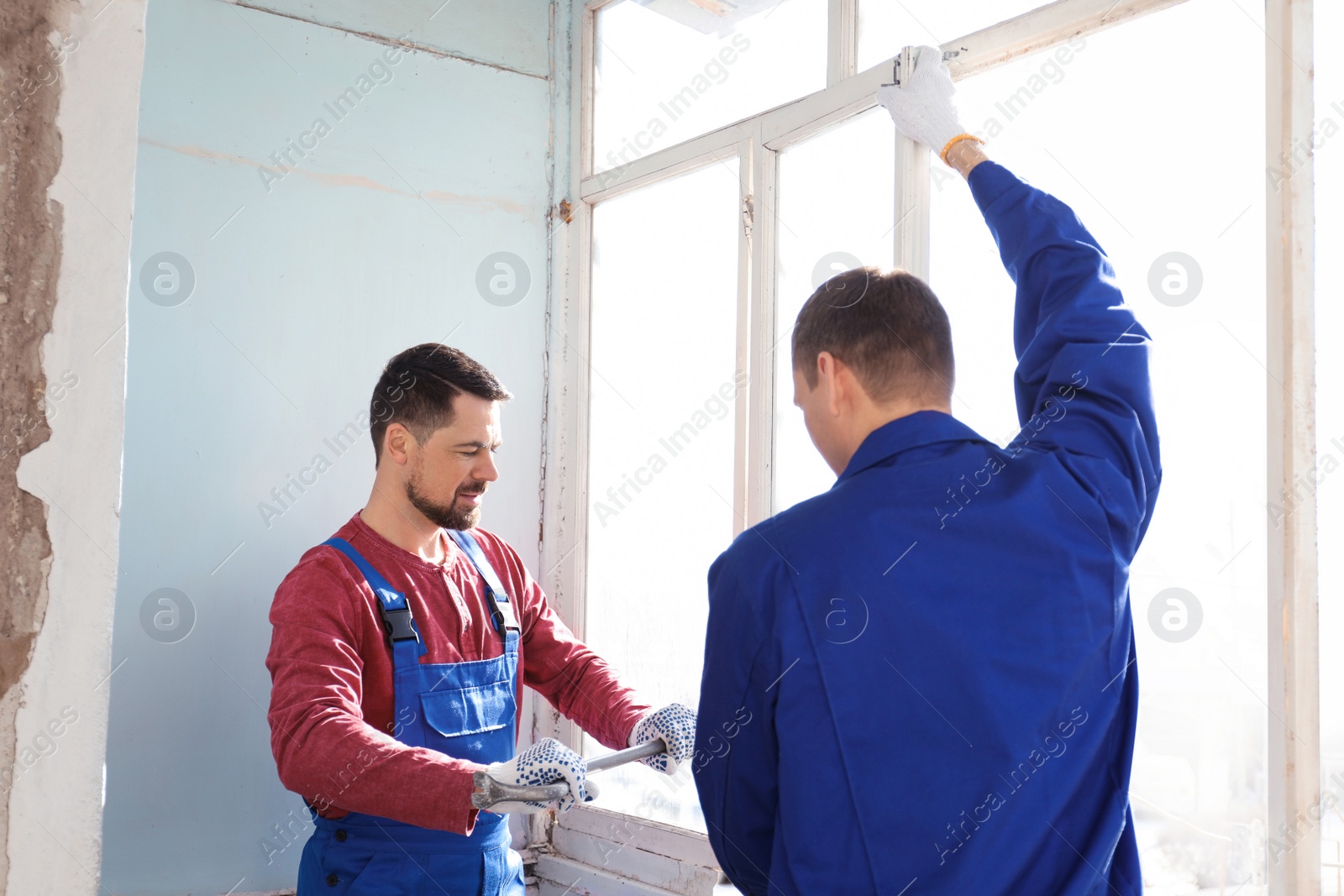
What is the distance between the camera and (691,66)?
2.42 metres

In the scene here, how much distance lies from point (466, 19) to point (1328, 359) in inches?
81.1

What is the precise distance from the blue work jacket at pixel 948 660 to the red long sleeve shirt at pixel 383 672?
56cm

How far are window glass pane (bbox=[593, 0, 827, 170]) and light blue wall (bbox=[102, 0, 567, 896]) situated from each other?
11.9 inches

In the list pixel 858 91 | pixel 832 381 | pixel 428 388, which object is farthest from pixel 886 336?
pixel 428 388

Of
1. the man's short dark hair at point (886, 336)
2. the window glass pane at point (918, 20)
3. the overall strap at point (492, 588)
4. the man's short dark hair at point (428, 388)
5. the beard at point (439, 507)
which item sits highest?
the window glass pane at point (918, 20)

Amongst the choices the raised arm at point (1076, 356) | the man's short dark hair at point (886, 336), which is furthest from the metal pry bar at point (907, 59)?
the man's short dark hair at point (886, 336)

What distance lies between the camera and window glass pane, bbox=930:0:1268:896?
4.68 ft

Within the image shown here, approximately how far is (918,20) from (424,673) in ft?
4.59

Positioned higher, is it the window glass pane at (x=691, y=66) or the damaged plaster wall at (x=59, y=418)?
the window glass pane at (x=691, y=66)

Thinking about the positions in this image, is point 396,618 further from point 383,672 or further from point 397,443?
point 397,443

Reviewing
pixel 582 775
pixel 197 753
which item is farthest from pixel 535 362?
pixel 582 775

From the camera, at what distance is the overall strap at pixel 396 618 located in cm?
185

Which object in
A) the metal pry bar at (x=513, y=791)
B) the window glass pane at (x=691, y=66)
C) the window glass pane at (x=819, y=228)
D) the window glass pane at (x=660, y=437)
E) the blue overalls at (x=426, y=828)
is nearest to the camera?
the metal pry bar at (x=513, y=791)

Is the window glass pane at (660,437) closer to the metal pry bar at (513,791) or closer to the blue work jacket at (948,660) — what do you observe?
the metal pry bar at (513,791)
